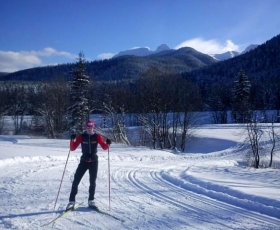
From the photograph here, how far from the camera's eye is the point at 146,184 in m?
9.74

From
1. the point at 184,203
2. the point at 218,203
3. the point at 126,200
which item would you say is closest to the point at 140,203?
the point at 126,200

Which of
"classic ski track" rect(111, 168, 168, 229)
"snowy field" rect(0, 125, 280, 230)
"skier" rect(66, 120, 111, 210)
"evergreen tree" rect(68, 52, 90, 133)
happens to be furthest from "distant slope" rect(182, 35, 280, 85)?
"skier" rect(66, 120, 111, 210)

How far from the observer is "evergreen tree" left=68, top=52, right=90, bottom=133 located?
34500mm

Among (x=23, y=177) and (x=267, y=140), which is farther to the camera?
(x=267, y=140)

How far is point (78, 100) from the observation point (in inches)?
1368

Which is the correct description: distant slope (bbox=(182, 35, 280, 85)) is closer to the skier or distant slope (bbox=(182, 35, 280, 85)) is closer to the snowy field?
the snowy field

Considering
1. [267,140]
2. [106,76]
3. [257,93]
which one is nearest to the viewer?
[267,140]

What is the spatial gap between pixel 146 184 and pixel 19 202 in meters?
4.12

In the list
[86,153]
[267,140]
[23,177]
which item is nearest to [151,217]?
[86,153]

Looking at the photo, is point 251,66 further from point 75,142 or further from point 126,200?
point 75,142

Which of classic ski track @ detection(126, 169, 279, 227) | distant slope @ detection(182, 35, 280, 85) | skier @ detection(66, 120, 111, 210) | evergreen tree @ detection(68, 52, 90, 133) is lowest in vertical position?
classic ski track @ detection(126, 169, 279, 227)

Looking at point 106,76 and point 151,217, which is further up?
point 106,76

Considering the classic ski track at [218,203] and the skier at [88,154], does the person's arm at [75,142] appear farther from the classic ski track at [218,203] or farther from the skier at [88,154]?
the classic ski track at [218,203]

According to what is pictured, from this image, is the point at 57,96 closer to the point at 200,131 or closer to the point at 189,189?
the point at 200,131
